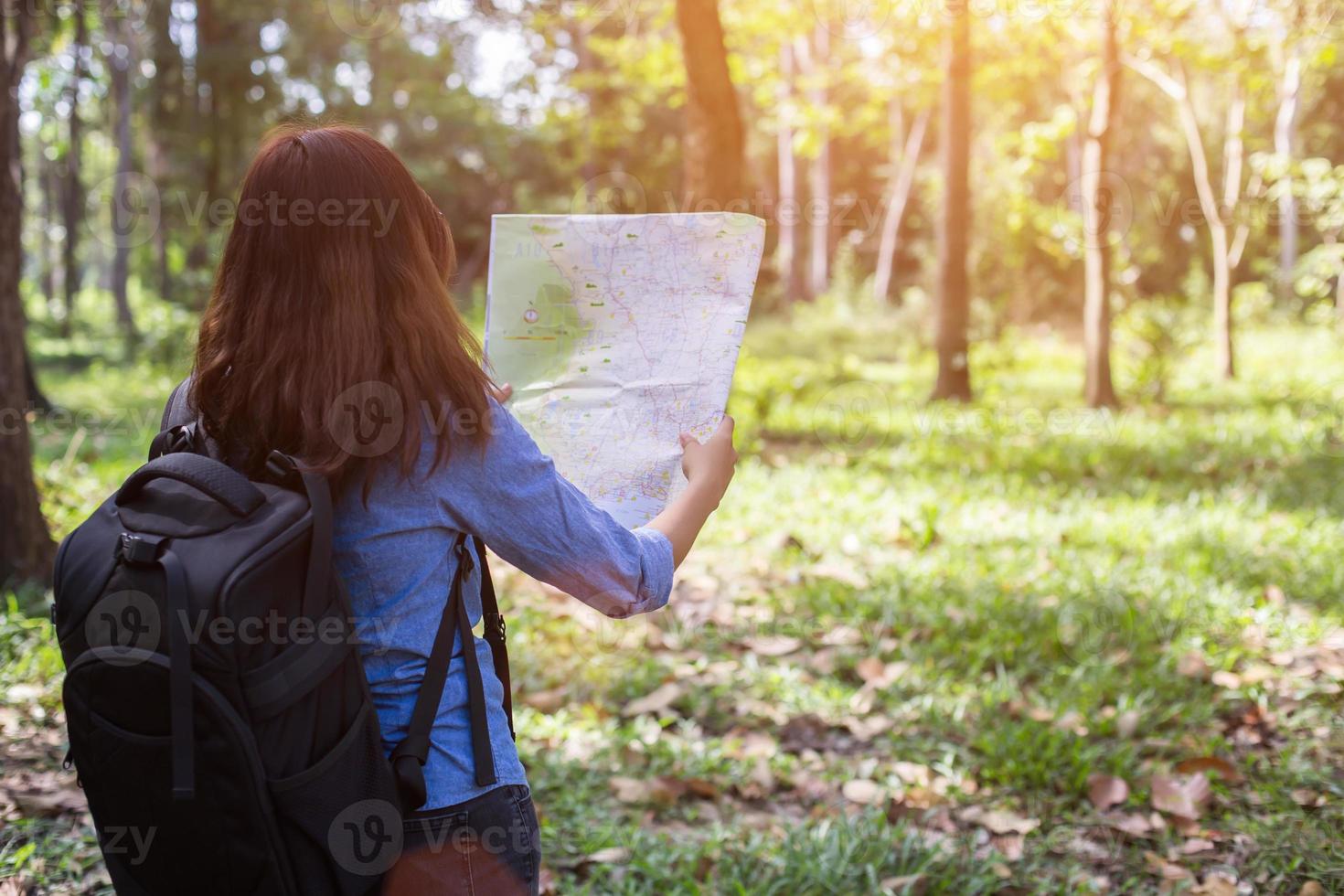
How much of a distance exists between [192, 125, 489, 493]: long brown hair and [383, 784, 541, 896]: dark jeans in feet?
1.55

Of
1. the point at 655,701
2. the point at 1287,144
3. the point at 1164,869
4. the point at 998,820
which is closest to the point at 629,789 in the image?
the point at 655,701

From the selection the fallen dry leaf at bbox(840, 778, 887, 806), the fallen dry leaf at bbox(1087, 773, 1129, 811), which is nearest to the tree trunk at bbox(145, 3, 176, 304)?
the fallen dry leaf at bbox(840, 778, 887, 806)

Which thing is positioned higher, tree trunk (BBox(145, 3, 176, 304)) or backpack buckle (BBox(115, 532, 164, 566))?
tree trunk (BBox(145, 3, 176, 304))

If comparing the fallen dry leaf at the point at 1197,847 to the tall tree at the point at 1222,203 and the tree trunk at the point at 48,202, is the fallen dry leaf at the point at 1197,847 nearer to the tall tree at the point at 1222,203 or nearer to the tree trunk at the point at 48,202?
the tall tree at the point at 1222,203

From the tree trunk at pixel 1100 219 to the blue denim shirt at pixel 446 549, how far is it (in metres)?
8.96

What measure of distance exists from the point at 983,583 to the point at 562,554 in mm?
3869

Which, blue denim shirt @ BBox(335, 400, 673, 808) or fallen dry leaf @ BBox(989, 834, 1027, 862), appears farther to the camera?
fallen dry leaf @ BBox(989, 834, 1027, 862)

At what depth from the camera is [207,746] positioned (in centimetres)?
123

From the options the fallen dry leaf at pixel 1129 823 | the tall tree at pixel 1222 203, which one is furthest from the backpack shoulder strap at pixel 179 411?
the tall tree at pixel 1222 203

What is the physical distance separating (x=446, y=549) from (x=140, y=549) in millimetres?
374

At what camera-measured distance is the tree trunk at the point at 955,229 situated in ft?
34.1

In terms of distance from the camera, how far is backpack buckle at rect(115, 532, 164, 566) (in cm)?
122

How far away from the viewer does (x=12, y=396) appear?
3.81 m

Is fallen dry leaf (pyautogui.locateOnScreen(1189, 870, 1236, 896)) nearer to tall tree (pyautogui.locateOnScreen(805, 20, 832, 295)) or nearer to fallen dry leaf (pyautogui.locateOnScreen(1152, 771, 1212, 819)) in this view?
fallen dry leaf (pyautogui.locateOnScreen(1152, 771, 1212, 819))
